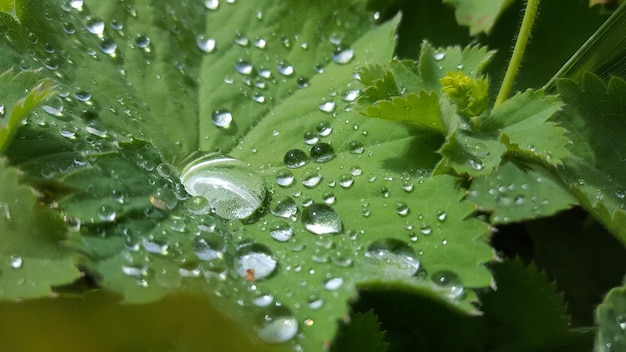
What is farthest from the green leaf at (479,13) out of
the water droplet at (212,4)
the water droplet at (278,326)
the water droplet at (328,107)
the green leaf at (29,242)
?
the green leaf at (29,242)

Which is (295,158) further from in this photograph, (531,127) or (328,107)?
(531,127)

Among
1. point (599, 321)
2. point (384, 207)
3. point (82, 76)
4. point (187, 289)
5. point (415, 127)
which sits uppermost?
point (82, 76)

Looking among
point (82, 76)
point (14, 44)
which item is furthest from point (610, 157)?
point (14, 44)

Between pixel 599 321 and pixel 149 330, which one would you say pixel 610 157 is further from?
pixel 149 330

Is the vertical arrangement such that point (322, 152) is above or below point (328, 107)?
below

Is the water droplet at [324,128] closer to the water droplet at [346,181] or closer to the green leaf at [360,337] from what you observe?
the water droplet at [346,181]

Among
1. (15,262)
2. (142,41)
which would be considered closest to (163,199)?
(15,262)

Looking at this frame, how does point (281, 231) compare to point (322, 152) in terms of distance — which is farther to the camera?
point (322, 152)
